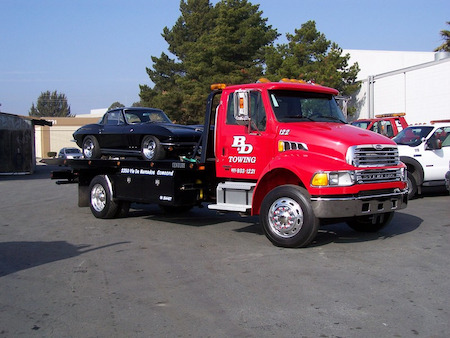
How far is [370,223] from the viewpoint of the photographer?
8.80m

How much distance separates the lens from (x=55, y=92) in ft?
421

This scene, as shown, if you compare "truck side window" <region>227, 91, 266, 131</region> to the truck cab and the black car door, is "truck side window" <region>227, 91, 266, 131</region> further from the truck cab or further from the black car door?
the black car door

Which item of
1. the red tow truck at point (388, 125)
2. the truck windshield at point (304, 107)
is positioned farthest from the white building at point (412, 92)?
the truck windshield at point (304, 107)

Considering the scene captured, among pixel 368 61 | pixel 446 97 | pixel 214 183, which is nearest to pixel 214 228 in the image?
pixel 214 183

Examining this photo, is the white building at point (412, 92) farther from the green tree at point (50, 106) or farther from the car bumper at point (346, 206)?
the green tree at point (50, 106)

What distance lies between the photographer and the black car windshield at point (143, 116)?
36.5 feet

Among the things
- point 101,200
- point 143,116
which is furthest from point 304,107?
point 101,200

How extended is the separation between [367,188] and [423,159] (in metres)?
6.35

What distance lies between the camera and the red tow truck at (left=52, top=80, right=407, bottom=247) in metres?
7.34

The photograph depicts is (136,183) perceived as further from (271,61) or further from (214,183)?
(271,61)

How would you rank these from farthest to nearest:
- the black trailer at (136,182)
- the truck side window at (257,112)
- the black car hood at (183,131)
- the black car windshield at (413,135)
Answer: the black car windshield at (413,135) < the black car hood at (183,131) < the black trailer at (136,182) < the truck side window at (257,112)

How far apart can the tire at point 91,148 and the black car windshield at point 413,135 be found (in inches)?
313

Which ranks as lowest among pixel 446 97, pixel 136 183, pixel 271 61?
pixel 136 183

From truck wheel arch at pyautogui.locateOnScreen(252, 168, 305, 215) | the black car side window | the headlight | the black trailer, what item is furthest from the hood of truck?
the black car side window
